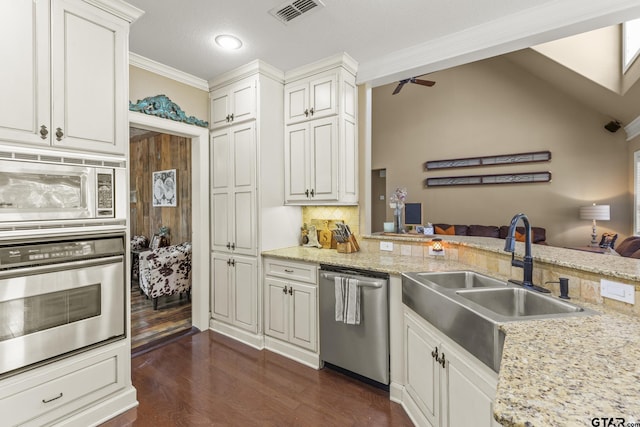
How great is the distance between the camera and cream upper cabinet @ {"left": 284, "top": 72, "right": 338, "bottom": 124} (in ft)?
9.43

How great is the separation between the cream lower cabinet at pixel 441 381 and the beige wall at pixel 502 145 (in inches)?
209

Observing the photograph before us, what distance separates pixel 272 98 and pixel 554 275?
9.10ft

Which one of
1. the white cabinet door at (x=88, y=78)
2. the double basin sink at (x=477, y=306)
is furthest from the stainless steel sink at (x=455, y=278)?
the white cabinet door at (x=88, y=78)

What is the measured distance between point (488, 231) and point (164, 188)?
614 cm

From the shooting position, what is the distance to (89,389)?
191 centimetres

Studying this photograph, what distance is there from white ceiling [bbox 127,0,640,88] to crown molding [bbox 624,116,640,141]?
4112 millimetres

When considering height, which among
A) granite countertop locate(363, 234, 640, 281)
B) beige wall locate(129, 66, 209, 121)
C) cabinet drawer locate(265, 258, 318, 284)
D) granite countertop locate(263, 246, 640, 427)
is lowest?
cabinet drawer locate(265, 258, 318, 284)

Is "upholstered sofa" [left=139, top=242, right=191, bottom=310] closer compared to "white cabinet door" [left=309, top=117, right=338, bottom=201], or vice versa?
"white cabinet door" [left=309, top=117, right=338, bottom=201]

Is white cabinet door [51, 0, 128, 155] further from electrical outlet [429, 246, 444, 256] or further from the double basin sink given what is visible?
electrical outlet [429, 246, 444, 256]

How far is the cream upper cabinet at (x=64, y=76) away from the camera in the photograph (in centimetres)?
166

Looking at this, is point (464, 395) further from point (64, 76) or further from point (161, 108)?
point (161, 108)

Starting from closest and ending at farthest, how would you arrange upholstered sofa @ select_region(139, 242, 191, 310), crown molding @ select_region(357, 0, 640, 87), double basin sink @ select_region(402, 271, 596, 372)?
double basin sink @ select_region(402, 271, 596, 372) < crown molding @ select_region(357, 0, 640, 87) < upholstered sofa @ select_region(139, 242, 191, 310)

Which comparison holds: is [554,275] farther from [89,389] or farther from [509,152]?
[509,152]

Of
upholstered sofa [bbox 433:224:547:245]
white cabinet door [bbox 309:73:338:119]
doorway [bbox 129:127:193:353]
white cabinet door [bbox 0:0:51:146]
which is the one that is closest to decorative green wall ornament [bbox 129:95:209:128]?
white cabinet door [bbox 0:0:51:146]
